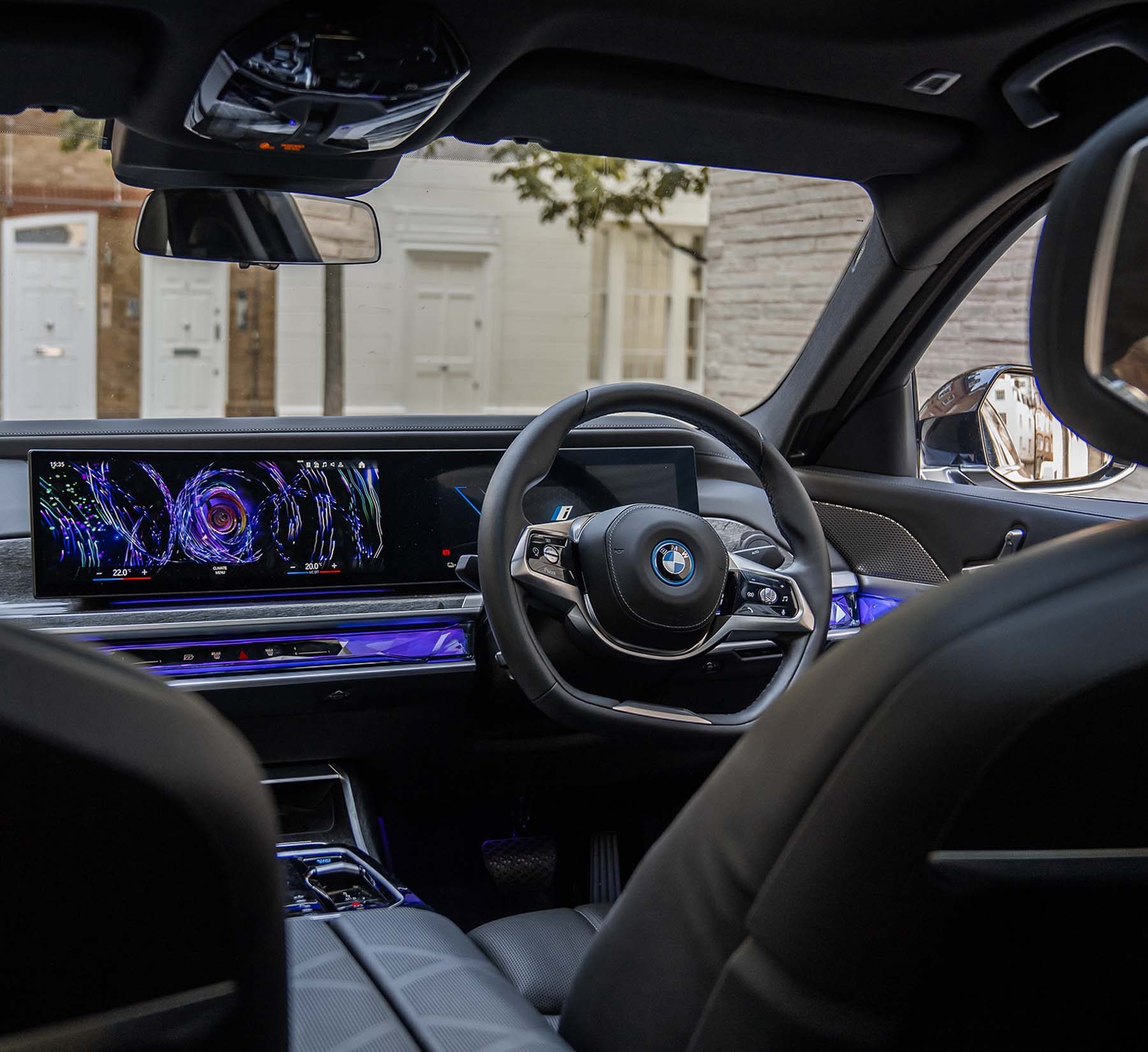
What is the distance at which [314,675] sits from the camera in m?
2.26

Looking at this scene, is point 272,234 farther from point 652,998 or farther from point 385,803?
point 652,998

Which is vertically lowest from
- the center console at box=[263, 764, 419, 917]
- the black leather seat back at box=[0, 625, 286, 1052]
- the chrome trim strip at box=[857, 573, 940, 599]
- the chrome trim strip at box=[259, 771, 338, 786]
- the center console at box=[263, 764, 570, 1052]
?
the center console at box=[263, 764, 419, 917]

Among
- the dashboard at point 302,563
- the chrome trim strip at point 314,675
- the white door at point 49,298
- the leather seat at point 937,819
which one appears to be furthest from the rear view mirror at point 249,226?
the leather seat at point 937,819

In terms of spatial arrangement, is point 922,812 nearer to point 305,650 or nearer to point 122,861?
point 122,861

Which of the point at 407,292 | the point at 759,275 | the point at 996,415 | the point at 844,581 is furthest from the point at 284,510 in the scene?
the point at 759,275

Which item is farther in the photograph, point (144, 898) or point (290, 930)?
point (290, 930)

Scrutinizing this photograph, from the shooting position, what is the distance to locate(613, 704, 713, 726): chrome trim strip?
70.4 inches

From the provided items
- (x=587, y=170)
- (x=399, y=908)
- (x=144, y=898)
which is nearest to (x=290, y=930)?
(x=399, y=908)

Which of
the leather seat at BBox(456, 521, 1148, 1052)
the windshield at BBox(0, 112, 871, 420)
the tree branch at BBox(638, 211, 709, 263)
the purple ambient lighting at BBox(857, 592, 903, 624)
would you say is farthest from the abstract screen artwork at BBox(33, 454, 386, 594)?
the tree branch at BBox(638, 211, 709, 263)

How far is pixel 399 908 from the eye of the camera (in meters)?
1.69

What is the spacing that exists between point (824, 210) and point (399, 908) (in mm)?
3645

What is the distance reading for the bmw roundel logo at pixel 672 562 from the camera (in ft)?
6.03

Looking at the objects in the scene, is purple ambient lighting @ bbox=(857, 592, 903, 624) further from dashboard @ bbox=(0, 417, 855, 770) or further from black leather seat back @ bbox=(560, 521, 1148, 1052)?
black leather seat back @ bbox=(560, 521, 1148, 1052)

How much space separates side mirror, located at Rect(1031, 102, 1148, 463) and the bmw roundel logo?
43.7 inches
